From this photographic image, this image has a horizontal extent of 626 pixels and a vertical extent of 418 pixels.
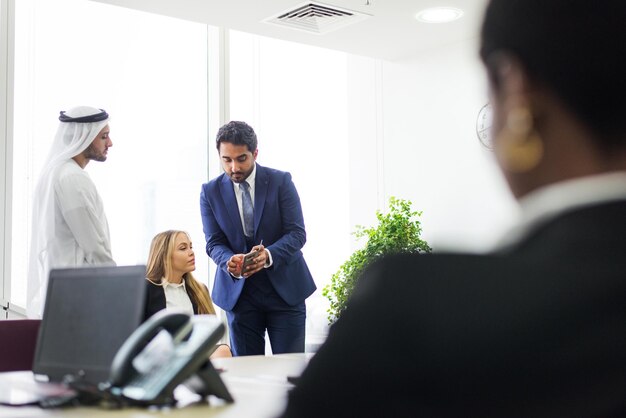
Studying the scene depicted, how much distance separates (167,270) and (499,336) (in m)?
3.89

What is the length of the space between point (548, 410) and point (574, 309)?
0.07 metres

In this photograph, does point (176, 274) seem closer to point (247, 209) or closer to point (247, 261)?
point (247, 261)

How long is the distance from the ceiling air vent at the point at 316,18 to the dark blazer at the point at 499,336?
479 cm

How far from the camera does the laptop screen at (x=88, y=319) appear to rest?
5.99 ft

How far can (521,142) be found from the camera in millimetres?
627

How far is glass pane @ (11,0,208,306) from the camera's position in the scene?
529cm

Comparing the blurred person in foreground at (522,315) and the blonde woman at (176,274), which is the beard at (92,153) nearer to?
the blonde woman at (176,274)

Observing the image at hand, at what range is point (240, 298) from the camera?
4.34 m

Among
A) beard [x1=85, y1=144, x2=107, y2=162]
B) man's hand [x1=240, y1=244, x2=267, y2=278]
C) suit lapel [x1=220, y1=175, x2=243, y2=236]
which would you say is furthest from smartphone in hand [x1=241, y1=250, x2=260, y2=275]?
beard [x1=85, y1=144, x2=107, y2=162]

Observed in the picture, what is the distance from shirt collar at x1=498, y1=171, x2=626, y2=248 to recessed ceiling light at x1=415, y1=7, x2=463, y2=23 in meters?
4.88

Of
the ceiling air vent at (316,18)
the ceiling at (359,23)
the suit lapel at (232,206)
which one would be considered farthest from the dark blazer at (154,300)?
the ceiling air vent at (316,18)

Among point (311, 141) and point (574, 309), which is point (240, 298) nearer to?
point (311, 141)

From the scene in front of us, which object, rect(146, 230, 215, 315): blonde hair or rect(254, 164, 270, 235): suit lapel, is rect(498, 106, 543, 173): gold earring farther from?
rect(254, 164, 270, 235): suit lapel

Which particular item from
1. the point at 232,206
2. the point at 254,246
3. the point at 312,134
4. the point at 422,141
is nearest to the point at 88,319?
the point at 254,246
